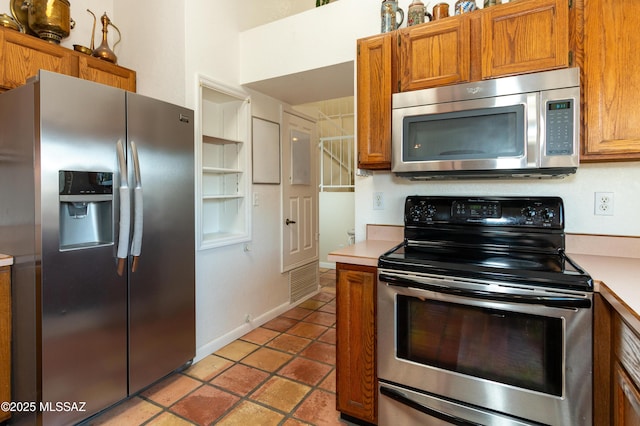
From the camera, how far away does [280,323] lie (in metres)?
3.19

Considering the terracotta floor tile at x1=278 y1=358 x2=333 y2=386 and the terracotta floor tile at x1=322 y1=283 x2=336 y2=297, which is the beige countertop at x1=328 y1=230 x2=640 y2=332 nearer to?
the terracotta floor tile at x1=278 y1=358 x2=333 y2=386

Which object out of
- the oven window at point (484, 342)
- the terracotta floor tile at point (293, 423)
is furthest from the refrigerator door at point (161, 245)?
the oven window at point (484, 342)

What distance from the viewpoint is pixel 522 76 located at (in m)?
1.56

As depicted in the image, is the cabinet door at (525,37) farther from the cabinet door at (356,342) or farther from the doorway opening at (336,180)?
the doorway opening at (336,180)

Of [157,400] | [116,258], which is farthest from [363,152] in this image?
[157,400]

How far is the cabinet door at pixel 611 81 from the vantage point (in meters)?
1.43

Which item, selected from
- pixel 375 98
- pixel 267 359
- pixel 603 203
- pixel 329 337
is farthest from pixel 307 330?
pixel 603 203

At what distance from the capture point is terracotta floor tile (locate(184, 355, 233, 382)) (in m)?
2.26

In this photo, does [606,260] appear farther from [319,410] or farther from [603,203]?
[319,410]

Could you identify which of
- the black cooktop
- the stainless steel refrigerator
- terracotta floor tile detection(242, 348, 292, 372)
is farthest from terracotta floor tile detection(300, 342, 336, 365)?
the black cooktop

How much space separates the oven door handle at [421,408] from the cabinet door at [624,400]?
49 cm

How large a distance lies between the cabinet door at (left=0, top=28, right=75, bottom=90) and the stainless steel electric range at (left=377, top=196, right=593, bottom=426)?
239cm

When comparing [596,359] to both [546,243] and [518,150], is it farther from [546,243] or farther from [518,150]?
[518,150]

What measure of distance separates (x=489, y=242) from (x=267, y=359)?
1795 mm
